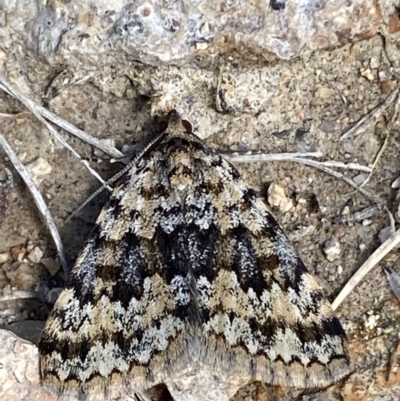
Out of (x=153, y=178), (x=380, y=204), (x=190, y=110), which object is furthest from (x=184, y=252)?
(x=380, y=204)

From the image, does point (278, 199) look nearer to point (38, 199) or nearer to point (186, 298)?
point (186, 298)

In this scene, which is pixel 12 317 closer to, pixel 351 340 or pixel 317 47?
pixel 351 340

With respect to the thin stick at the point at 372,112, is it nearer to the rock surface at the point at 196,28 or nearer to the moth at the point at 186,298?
the rock surface at the point at 196,28

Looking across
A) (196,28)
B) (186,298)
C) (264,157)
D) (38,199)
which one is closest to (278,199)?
(264,157)

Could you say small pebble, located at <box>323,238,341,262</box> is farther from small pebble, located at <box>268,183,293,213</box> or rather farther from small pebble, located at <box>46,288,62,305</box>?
small pebble, located at <box>46,288,62,305</box>

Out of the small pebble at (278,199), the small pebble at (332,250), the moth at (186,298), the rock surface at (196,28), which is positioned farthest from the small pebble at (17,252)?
the small pebble at (332,250)

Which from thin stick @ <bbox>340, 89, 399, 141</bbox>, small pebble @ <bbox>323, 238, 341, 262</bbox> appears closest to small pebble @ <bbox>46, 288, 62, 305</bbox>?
small pebble @ <bbox>323, 238, 341, 262</bbox>
